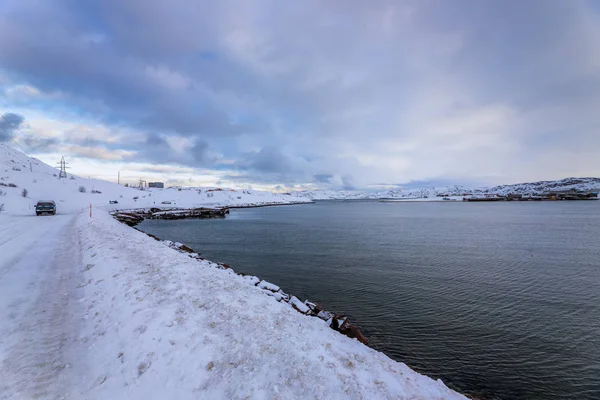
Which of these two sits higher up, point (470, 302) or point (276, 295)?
point (276, 295)

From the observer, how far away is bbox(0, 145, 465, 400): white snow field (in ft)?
15.5

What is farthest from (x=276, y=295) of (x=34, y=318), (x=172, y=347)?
(x=34, y=318)

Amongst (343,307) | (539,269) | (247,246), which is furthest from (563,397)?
(247,246)

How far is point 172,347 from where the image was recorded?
5.67 m

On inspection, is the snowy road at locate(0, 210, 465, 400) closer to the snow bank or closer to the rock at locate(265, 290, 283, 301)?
the snow bank

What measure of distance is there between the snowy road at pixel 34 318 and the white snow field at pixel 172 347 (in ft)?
0.08

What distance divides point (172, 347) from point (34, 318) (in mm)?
4335

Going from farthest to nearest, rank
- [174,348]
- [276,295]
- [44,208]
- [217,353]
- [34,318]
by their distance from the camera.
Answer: [44,208] → [276,295] → [34,318] → [174,348] → [217,353]

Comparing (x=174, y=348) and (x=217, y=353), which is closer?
(x=217, y=353)

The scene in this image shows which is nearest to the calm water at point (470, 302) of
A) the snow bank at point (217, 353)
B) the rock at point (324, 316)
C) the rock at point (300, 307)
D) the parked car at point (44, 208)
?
the rock at point (324, 316)

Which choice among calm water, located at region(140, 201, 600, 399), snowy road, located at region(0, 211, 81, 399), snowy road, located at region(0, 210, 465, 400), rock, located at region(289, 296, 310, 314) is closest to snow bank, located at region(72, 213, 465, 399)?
snowy road, located at region(0, 210, 465, 400)

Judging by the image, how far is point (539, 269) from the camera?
1753 centimetres

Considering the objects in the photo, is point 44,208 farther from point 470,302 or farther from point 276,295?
point 470,302

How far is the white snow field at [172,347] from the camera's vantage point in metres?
4.72
